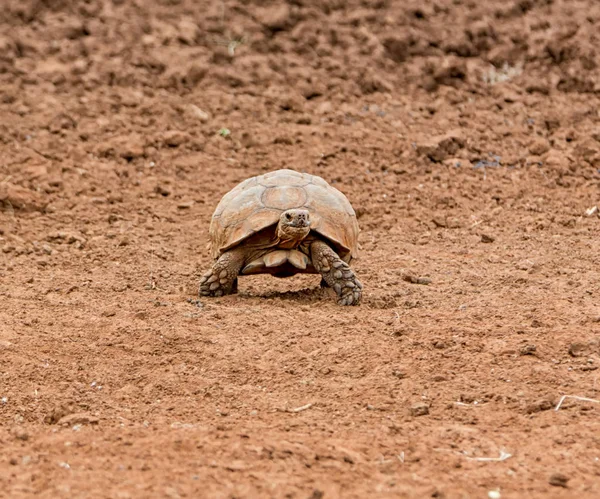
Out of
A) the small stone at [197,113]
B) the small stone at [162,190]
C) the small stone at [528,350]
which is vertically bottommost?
the small stone at [162,190]

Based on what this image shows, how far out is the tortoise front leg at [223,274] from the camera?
639 centimetres

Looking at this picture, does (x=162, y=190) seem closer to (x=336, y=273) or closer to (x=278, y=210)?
(x=278, y=210)

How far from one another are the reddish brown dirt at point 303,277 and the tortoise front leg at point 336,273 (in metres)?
0.14

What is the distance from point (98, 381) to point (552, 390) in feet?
7.12

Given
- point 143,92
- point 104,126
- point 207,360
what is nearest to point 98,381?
point 207,360

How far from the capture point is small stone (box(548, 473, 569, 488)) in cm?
369

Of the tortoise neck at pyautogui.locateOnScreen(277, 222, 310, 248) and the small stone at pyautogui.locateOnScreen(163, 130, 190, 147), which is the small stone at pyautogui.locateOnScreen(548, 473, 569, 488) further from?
the small stone at pyautogui.locateOnScreen(163, 130, 190, 147)

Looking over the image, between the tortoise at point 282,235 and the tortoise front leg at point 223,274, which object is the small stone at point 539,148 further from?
the tortoise front leg at point 223,274

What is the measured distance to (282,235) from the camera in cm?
610

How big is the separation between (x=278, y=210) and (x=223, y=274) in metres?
0.57

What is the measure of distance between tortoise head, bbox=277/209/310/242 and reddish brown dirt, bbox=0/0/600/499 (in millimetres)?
456

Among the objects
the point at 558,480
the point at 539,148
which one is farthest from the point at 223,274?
the point at 539,148

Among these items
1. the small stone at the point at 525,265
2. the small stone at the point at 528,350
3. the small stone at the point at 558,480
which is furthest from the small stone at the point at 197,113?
the small stone at the point at 558,480

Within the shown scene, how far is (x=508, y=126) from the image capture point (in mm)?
9820
